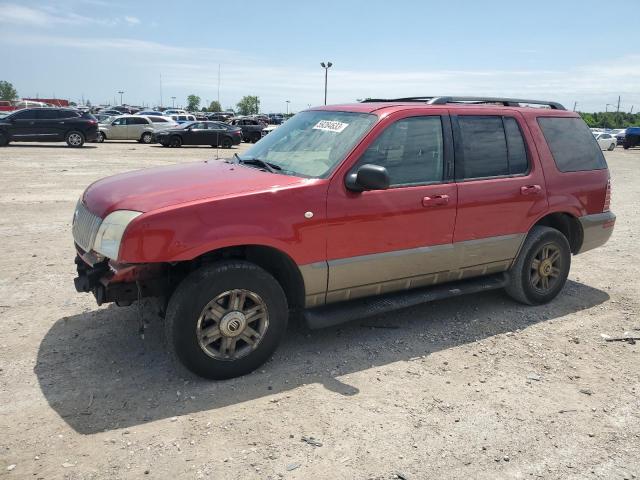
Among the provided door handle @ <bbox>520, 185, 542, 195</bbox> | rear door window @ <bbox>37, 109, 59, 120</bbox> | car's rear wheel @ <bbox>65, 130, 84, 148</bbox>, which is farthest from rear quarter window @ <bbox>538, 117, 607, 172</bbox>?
rear door window @ <bbox>37, 109, 59, 120</bbox>

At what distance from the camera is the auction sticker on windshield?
4.22 meters

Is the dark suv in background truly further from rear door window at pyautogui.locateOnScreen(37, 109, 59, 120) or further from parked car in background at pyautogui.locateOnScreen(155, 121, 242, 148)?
parked car in background at pyautogui.locateOnScreen(155, 121, 242, 148)

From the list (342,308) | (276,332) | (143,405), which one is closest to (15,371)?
(143,405)

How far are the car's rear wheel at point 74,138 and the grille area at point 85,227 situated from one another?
2119 centimetres

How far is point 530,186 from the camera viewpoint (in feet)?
15.9

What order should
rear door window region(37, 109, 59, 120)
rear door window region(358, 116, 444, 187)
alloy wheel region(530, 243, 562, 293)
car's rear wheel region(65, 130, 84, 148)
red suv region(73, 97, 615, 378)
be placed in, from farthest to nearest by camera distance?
car's rear wheel region(65, 130, 84, 148) → rear door window region(37, 109, 59, 120) → alloy wheel region(530, 243, 562, 293) → rear door window region(358, 116, 444, 187) → red suv region(73, 97, 615, 378)

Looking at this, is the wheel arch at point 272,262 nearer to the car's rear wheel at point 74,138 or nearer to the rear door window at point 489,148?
the rear door window at point 489,148

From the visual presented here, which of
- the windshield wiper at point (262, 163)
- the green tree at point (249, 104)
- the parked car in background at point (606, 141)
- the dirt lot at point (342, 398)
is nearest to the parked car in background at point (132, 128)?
the dirt lot at point (342, 398)

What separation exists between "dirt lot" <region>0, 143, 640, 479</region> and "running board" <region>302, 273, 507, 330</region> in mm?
Answer: 322

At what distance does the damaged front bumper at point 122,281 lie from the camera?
3.46 metres

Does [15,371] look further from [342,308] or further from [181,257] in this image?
[342,308]

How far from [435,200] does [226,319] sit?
1.90 metres

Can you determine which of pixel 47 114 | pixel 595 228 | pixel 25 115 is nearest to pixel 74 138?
pixel 47 114

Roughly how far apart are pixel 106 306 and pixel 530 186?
403 centimetres
